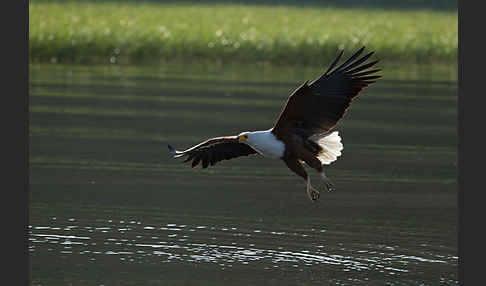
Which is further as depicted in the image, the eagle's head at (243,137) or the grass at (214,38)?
the grass at (214,38)

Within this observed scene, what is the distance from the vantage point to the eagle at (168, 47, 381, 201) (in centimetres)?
1048

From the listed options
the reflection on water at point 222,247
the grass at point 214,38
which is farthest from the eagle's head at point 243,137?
the grass at point 214,38

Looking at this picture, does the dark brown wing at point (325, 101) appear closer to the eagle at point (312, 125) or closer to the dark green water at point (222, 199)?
the eagle at point (312, 125)

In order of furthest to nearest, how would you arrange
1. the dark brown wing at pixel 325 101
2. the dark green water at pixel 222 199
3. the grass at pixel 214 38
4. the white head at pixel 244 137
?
the grass at pixel 214 38
the dark brown wing at pixel 325 101
the white head at pixel 244 137
the dark green water at pixel 222 199

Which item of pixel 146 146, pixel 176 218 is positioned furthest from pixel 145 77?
pixel 176 218

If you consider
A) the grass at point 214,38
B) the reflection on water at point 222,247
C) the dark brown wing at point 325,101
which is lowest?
the reflection on water at point 222,247

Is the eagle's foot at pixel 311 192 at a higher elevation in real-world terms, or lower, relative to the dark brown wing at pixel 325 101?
lower

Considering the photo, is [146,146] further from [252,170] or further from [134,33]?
[134,33]

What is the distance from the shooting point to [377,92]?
86.6ft

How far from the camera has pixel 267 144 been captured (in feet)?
34.4

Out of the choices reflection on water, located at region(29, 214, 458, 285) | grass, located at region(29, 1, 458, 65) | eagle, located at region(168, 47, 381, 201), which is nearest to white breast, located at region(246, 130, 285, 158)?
eagle, located at region(168, 47, 381, 201)

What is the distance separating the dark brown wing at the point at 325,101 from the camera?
415 inches

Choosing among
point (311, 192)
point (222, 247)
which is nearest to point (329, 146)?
point (311, 192)

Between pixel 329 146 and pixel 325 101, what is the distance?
1.50 ft
